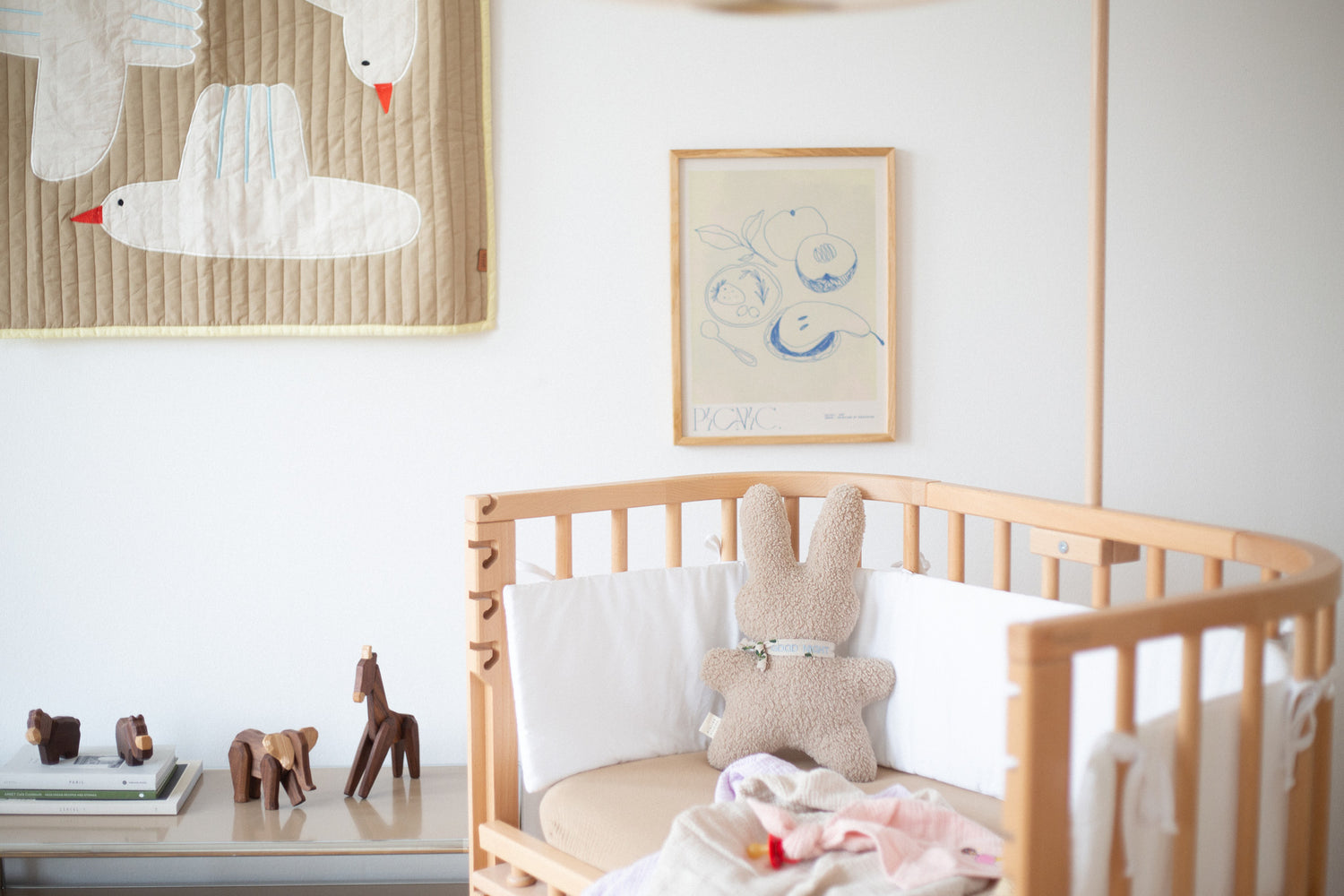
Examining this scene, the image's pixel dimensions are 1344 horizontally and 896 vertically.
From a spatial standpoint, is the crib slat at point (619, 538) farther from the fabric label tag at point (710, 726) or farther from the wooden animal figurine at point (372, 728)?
the wooden animal figurine at point (372, 728)

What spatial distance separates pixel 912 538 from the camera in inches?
50.4

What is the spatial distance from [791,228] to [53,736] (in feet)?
4.39

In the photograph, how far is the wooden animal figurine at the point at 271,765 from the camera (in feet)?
5.00

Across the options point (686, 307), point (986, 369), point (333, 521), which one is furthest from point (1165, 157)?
point (333, 521)

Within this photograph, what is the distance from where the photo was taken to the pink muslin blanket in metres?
0.84

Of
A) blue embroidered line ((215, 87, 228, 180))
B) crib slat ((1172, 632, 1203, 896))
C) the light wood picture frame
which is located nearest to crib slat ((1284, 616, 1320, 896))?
crib slat ((1172, 632, 1203, 896))

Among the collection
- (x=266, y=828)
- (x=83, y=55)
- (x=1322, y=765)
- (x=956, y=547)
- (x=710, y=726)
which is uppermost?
(x=83, y=55)

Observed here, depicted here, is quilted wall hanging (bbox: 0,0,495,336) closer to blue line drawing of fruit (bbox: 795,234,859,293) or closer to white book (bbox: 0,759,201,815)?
blue line drawing of fruit (bbox: 795,234,859,293)

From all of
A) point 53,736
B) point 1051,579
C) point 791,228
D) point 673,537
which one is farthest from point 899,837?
point 53,736

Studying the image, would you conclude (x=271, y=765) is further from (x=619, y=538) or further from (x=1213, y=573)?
(x=1213, y=573)

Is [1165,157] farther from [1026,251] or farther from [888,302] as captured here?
[888,302]

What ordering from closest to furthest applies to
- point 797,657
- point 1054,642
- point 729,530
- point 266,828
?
1. point 1054,642
2. point 797,657
3. point 729,530
4. point 266,828

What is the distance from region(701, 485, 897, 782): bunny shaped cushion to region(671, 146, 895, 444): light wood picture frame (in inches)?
17.0

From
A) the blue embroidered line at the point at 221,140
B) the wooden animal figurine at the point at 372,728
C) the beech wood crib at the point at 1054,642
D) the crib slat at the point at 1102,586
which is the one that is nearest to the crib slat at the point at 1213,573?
the beech wood crib at the point at 1054,642
